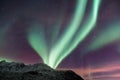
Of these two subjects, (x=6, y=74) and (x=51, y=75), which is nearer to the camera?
(x=6, y=74)

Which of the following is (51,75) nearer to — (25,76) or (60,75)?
(60,75)

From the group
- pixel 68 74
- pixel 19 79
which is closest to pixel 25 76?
pixel 19 79

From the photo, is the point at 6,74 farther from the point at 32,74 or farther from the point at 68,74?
the point at 68,74

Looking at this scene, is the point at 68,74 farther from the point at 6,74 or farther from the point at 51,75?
the point at 6,74

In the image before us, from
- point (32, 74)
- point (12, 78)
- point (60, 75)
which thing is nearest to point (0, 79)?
point (12, 78)

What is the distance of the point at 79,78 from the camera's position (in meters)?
88.4

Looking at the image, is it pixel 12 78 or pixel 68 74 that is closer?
pixel 12 78

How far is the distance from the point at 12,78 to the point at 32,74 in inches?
395

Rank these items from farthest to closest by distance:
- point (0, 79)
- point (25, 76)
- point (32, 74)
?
point (32, 74) < point (25, 76) < point (0, 79)

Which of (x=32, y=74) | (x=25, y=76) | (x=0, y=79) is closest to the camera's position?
(x=0, y=79)

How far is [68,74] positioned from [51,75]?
5678 mm

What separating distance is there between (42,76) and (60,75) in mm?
5810

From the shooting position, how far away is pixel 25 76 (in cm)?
8375

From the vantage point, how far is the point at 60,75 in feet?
295
